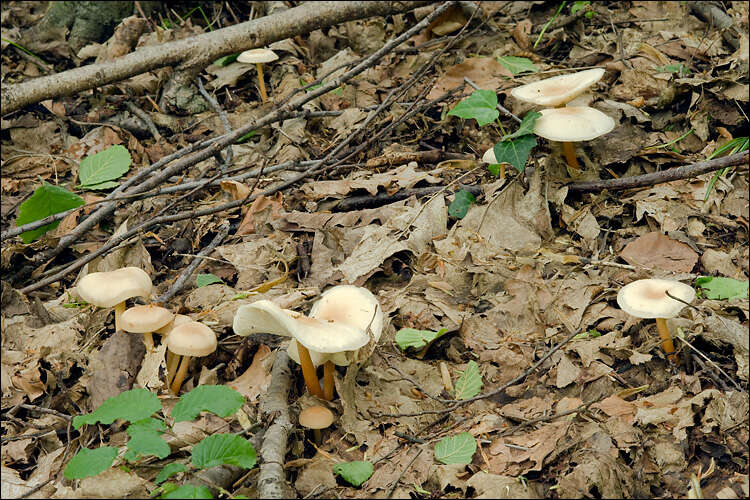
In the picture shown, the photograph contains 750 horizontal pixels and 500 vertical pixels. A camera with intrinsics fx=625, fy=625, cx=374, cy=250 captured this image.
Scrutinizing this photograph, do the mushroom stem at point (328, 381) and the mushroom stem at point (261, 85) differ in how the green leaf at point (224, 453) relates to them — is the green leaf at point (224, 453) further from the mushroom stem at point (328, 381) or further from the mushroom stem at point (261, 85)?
the mushroom stem at point (261, 85)

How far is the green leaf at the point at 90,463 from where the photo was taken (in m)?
2.19

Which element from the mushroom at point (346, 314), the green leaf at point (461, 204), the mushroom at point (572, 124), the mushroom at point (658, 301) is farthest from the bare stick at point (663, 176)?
the mushroom at point (346, 314)

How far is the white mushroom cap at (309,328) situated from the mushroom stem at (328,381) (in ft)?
1.13

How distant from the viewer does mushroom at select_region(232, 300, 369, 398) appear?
235 cm

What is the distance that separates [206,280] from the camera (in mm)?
3592

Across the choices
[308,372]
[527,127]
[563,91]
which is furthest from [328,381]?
[563,91]

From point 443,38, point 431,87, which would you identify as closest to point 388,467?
point 431,87

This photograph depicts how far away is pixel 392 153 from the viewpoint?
452 cm

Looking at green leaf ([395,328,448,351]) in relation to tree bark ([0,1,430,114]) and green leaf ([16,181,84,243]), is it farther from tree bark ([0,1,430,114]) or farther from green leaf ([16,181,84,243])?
tree bark ([0,1,430,114])

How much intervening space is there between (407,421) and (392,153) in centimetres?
226

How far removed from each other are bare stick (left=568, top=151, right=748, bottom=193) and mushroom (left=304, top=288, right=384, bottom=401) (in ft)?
6.04

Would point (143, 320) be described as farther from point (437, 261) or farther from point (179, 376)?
point (437, 261)

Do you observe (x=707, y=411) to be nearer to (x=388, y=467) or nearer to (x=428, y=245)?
(x=388, y=467)

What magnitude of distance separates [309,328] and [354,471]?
0.62 meters
